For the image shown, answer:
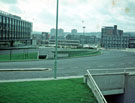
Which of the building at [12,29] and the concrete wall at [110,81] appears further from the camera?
the building at [12,29]

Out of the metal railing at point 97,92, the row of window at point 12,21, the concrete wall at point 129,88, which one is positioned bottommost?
the concrete wall at point 129,88

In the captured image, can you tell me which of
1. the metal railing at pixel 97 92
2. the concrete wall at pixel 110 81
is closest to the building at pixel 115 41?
the concrete wall at pixel 110 81

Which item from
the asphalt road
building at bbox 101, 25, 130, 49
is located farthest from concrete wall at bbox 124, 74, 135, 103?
building at bbox 101, 25, 130, 49

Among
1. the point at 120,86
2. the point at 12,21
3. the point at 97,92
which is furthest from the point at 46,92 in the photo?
the point at 12,21

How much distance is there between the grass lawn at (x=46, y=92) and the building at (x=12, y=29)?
5094 centimetres

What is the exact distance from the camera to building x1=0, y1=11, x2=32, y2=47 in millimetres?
58803

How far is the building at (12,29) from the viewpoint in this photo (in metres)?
58.8

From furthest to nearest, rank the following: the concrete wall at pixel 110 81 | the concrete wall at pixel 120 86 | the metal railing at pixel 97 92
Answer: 1. the concrete wall at pixel 120 86
2. the concrete wall at pixel 110 81
3. the metal railing at pixel 97 92

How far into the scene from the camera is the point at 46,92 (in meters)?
10.7

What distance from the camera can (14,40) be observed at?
224 feet

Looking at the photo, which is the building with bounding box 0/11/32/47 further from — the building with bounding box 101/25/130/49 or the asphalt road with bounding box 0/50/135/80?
the building with bounding box 101/25/130/49

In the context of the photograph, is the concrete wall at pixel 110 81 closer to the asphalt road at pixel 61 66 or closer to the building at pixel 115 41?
Result: the asphalt road at pixel 61 66

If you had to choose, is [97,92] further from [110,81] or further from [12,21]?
[12,21]

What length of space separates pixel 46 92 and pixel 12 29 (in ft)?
198
